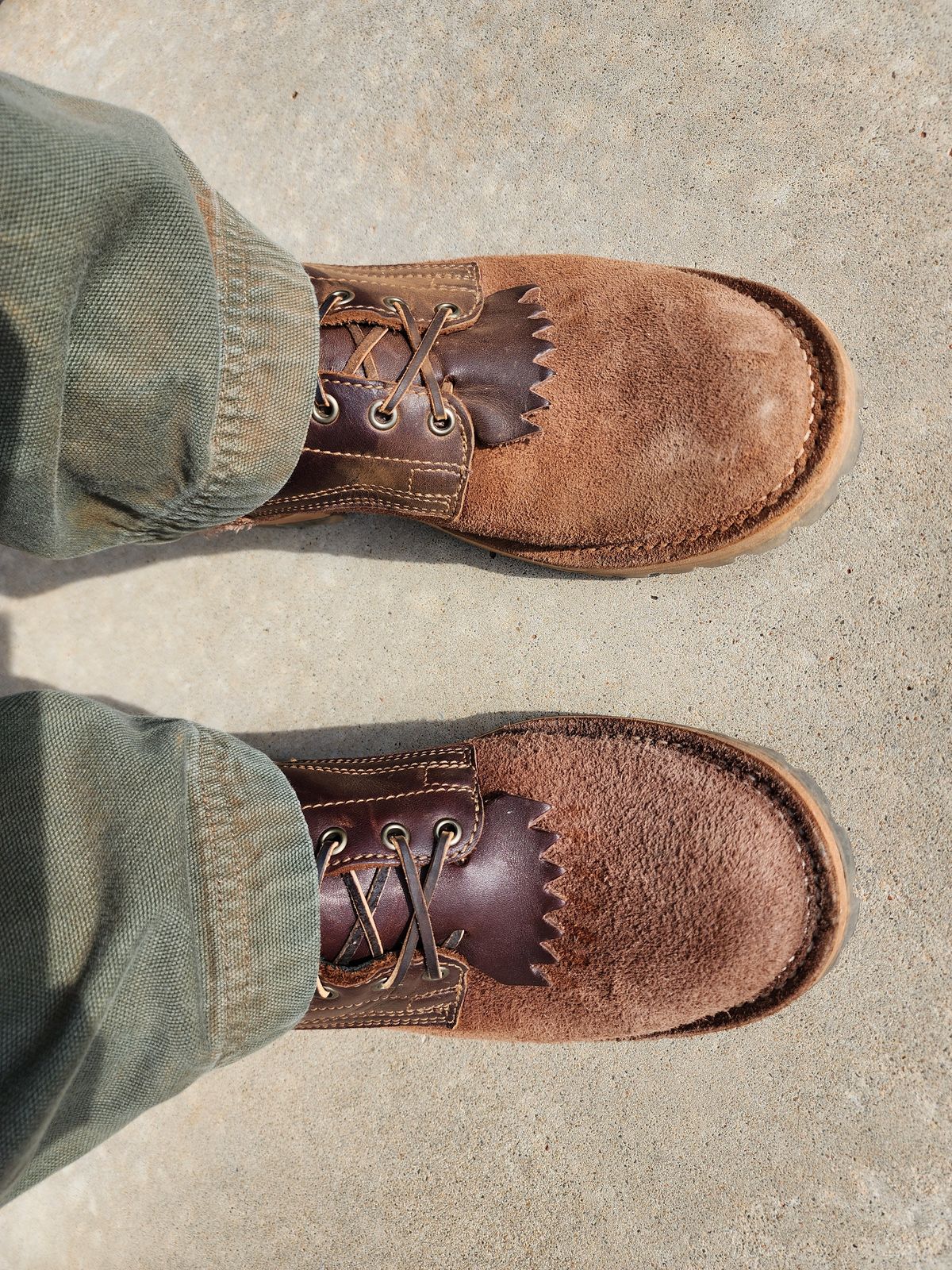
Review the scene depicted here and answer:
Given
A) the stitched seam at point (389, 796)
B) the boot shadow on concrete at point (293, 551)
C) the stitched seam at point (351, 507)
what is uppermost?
the stitched seam at point (351, 507)

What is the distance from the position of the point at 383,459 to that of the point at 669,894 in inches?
32.4

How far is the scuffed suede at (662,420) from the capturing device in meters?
1.33

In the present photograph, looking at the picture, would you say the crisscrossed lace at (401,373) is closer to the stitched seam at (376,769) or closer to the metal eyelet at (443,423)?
the metal eyelet at (443,423)

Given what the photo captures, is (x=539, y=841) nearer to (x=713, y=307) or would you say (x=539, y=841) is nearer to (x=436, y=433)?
(x=436, y=433)

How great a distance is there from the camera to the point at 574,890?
1.34 metres

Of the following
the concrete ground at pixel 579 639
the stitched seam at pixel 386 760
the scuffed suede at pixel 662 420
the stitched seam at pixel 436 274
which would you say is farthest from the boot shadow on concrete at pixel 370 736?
the stitched seam at pixel 436 274

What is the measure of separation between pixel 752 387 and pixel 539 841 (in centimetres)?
80

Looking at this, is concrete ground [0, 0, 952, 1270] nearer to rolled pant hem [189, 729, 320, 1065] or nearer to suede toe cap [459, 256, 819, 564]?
suede toe cap [459, 256, 819, 564]

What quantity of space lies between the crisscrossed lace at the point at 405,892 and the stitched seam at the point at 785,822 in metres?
0.34

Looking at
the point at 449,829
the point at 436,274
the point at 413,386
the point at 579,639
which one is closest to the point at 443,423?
the point at 413,386

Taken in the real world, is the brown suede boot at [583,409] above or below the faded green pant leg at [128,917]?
above

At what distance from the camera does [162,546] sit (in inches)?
70.6

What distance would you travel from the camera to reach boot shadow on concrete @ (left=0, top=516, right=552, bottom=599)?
5.47ft

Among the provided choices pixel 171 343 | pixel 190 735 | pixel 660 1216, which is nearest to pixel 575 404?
pixel 171 343
